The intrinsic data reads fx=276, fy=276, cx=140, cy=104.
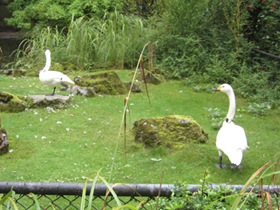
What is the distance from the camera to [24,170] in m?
3.38

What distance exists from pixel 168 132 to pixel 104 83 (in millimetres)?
3033

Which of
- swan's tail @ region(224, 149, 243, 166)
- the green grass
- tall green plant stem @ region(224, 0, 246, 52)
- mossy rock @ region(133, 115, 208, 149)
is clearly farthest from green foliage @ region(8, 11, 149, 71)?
swan's tail @ region(224, 149, 243, 166)

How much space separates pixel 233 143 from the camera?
336cm

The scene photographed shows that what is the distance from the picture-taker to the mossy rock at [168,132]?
4.08m

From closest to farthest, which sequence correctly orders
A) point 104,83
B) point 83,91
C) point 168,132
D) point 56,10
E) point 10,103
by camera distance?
point 168,132, point 10,103, point 83,91, point 104,83, point 56,10

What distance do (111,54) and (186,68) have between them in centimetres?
234

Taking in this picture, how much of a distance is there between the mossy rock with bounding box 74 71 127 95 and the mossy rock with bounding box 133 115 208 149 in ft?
8.32

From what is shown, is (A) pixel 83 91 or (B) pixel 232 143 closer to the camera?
(B) pixel 232 143

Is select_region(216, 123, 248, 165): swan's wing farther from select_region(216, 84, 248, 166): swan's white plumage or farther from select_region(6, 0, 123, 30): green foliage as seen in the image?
select_region(6, 0, 123, 30): green foliage

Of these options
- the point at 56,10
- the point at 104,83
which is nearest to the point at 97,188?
the point at 104,83

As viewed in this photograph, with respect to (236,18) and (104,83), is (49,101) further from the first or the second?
(236,18)

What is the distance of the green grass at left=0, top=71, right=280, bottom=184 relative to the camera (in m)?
3.46

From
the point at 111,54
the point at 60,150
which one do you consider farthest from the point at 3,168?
the point at 111,54

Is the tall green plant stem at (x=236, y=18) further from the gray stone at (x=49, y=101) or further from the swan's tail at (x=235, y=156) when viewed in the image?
the swan's tail at (x=235, y=156)
